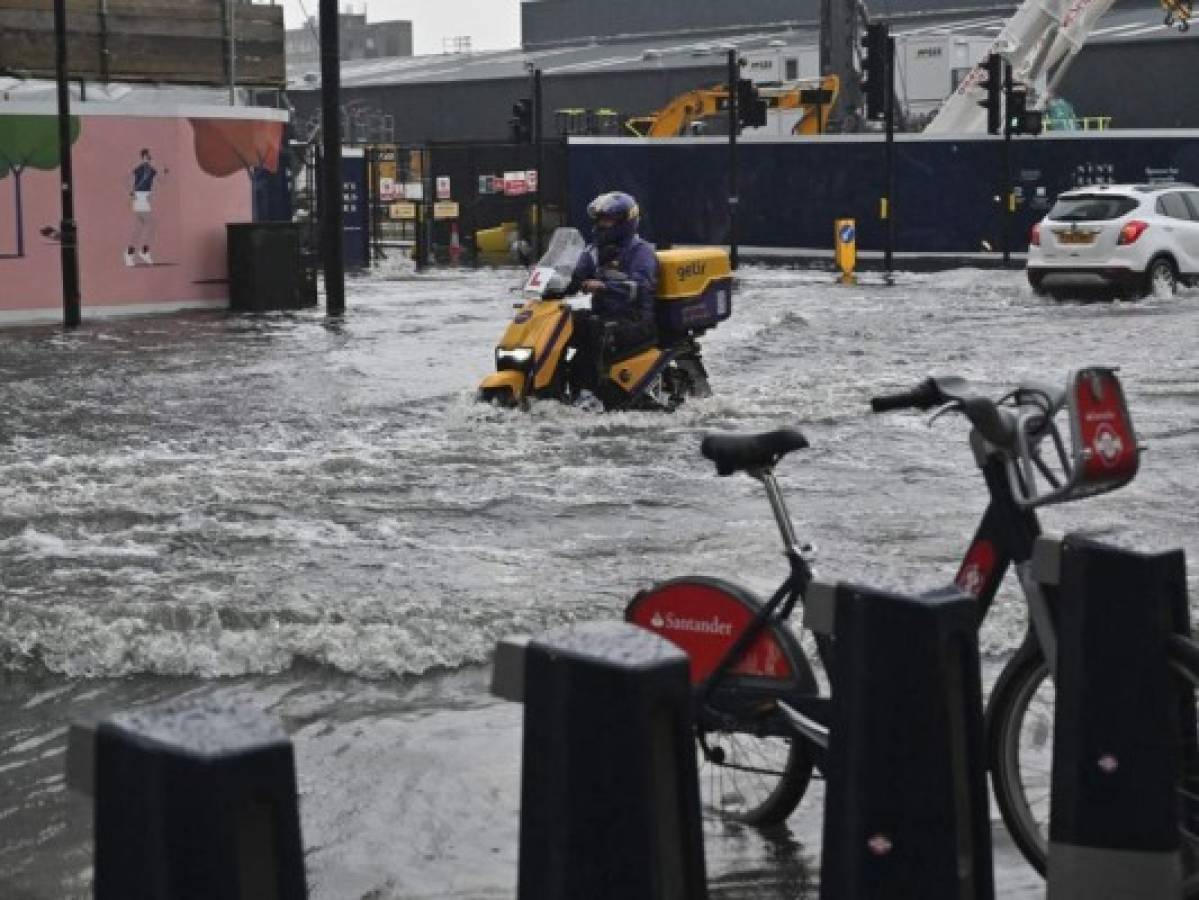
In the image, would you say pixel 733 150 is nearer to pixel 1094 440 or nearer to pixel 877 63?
pixel 877 63

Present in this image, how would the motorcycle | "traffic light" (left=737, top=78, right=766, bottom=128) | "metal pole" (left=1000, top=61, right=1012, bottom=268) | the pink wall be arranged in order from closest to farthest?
the motorcycle, the pink wall, "metal pole" (left=1000, top=61, right=1012, bottom=268), "traffic light" (left=737, top=78, right=766, bottom=128)

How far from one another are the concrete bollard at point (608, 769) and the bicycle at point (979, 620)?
101 cm

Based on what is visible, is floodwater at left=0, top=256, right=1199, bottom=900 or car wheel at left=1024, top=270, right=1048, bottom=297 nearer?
floodwater at left=0, top=256, right=1199, bottom=900

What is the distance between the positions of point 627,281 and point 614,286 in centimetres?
9

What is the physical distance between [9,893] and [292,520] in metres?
5.67

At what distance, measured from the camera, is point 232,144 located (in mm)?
28672

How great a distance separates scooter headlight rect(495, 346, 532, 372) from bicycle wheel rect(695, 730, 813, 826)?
9.32 meters

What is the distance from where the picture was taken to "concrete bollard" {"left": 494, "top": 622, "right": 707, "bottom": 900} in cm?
367

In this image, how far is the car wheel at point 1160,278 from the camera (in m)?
28.4

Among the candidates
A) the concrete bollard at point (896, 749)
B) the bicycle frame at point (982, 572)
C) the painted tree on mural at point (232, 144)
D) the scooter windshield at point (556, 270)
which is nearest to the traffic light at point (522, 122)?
the painted tree on mural at point (232, 144)

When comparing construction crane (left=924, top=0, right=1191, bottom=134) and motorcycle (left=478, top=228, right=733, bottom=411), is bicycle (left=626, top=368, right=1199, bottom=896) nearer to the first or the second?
motorcycle (left=478, top=228, right=733, bottom=411)

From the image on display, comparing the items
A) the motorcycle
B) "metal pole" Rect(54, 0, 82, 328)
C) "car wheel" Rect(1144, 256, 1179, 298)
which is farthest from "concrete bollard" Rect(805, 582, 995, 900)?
"car wheel" Rect(1144, 256, 1179, 298)

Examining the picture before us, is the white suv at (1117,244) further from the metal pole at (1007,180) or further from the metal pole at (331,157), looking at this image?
the metal pole at (331,157)

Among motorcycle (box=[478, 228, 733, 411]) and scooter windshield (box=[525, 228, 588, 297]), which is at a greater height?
scooter windshield (box=[525, 228, 588, 297])
